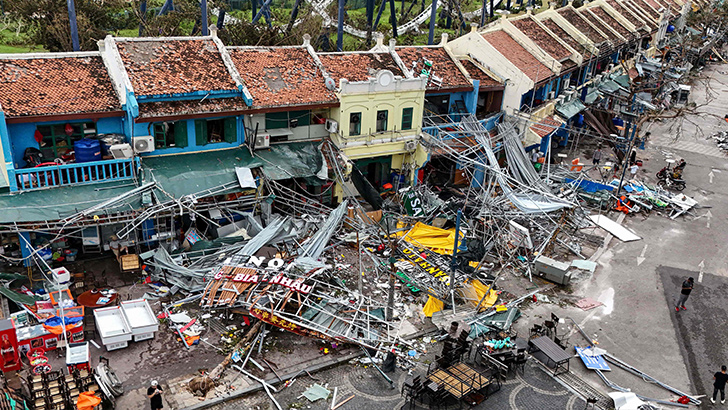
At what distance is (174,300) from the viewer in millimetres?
23219

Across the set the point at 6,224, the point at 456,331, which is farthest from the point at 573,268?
the point at 6,224

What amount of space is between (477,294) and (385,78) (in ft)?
39.4

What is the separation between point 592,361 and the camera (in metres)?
21.2

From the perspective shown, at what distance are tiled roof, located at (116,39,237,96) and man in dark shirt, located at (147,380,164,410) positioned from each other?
13.5 metres

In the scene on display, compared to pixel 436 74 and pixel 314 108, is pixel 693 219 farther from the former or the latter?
pixel 314 108

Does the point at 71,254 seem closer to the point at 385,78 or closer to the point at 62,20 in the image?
the point at 385,78

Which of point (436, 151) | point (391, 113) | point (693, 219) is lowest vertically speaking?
point (693, 219)

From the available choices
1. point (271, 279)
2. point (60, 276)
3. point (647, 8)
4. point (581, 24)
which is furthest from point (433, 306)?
point (647, 8)

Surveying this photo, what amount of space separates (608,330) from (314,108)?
1641cm

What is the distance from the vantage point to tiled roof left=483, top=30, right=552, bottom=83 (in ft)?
124

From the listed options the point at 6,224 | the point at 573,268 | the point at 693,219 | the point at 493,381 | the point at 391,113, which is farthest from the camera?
the point at 693,219

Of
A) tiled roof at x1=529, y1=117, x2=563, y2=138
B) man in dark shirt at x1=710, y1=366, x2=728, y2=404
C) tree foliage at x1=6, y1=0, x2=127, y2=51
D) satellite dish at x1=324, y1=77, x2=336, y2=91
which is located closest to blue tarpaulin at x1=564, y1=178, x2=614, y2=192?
tiled roof at x1=529, y1=117, x2=563, y2=138

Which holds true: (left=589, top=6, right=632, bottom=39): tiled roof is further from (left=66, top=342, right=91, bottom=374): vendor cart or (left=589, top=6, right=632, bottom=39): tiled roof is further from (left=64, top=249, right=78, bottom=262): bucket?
(left=66, top=342, right=91, bottom=374): vendor cart

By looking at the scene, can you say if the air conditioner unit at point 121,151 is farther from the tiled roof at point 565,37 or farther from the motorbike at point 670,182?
the tiled roof at point 565,37
